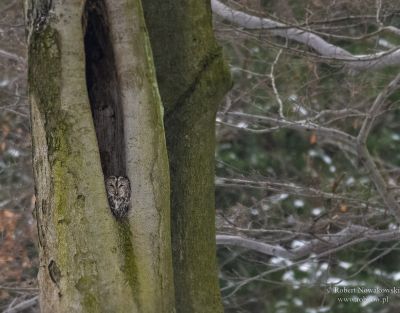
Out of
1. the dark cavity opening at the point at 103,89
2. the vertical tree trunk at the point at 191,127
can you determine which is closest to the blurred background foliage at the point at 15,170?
the vertical tree trunk at the point at 191,127

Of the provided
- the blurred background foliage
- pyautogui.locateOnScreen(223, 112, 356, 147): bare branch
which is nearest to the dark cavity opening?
pyautogui.locateOnScreen(223, 112, 356, 147): bare branch

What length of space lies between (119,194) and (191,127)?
0.55 m

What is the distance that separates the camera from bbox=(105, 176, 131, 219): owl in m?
2.78

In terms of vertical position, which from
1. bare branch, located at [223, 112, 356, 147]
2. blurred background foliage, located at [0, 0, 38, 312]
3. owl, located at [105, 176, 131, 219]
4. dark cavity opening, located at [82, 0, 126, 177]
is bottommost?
blurred background foliage, located at [0, 0, 38, 312]

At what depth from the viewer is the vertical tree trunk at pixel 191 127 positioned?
3100 mm

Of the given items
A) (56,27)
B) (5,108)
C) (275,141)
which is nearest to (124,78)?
(56,27)

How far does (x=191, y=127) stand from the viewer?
10.5ft

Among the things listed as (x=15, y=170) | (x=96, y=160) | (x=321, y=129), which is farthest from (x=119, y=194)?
(x=15, y=170)

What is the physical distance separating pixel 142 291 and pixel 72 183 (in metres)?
0.45

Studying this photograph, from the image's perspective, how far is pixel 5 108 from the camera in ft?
21.9

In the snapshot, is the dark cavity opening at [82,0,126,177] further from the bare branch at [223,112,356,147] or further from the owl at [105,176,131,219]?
the bare branch at [223,112,356,147]

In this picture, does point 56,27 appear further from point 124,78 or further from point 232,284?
point 232,284

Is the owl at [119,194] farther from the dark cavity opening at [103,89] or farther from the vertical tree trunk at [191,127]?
the vertical tree trunk at [191,127]

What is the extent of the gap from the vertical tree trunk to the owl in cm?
37
